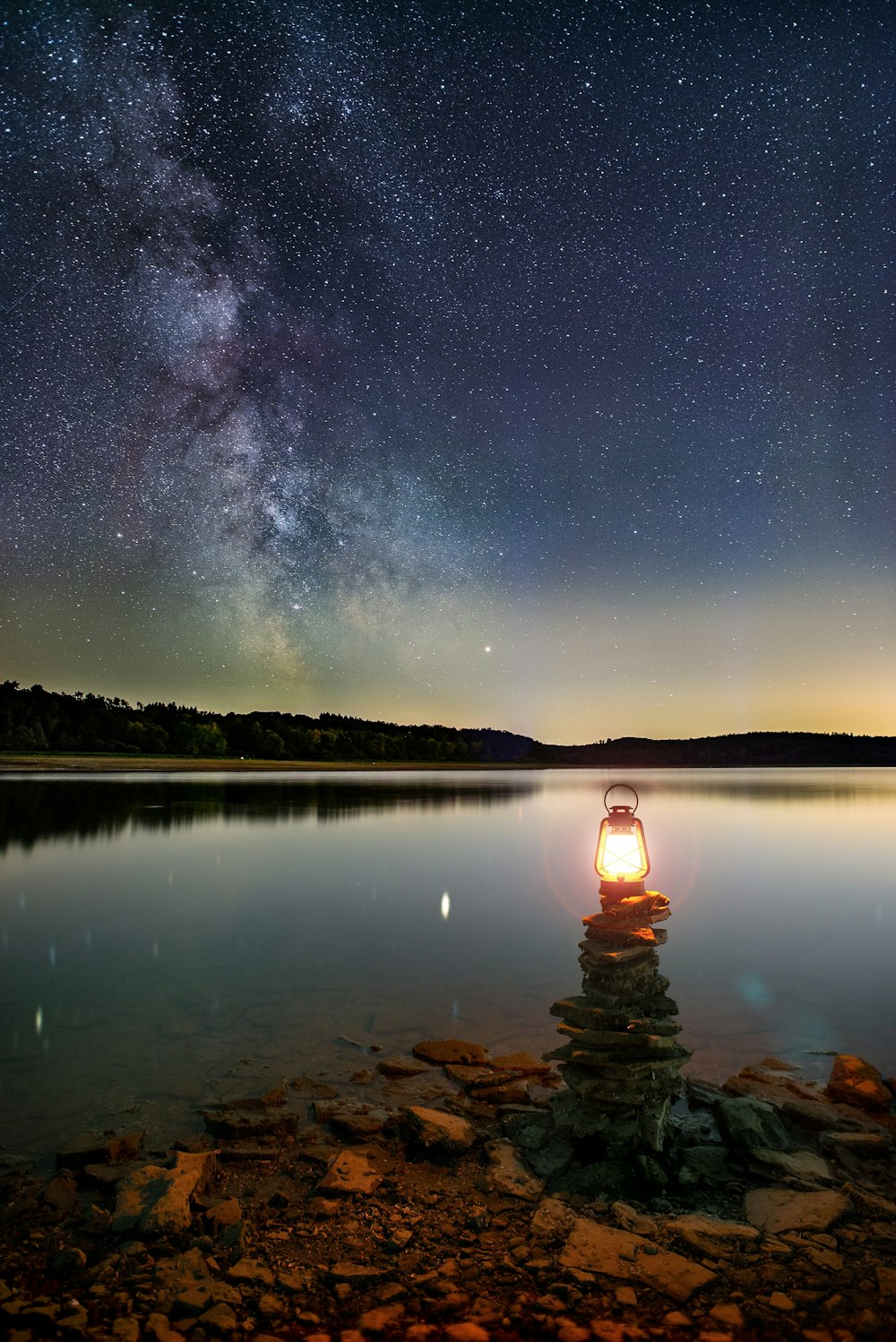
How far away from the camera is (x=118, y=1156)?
5.69 meters

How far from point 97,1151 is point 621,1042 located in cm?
419

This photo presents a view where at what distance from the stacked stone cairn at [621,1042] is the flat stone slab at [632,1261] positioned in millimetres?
1090

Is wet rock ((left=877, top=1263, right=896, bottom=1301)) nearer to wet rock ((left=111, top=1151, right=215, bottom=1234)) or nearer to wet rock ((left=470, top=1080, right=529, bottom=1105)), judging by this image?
wet rock ((left=470, top=1080, right=529, bottom=1105))

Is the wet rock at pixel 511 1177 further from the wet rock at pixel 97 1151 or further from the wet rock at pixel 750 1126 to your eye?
the wet rock at pixel 97 1151

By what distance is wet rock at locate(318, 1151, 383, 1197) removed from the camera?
5.19m

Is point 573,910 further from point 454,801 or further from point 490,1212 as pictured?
point 454,801

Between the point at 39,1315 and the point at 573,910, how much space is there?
50.2 ft

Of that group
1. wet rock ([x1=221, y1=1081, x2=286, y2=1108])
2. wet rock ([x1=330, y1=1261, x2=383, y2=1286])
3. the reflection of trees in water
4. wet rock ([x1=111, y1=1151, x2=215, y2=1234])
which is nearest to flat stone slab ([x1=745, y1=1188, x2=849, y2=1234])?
wet rock ([x1=330, y1=1261, x2=383, y2=1286])

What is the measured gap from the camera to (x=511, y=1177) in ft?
17.8

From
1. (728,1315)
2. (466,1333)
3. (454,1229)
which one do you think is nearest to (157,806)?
(454,1229)

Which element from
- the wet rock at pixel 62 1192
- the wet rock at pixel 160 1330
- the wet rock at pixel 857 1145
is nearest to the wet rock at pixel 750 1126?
the wet rock at pixel 857 1145

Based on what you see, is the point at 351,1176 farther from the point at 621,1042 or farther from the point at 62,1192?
the point at 621,1042

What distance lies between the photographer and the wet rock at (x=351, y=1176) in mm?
5191

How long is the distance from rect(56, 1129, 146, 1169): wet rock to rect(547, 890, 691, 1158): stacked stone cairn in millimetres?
3441
